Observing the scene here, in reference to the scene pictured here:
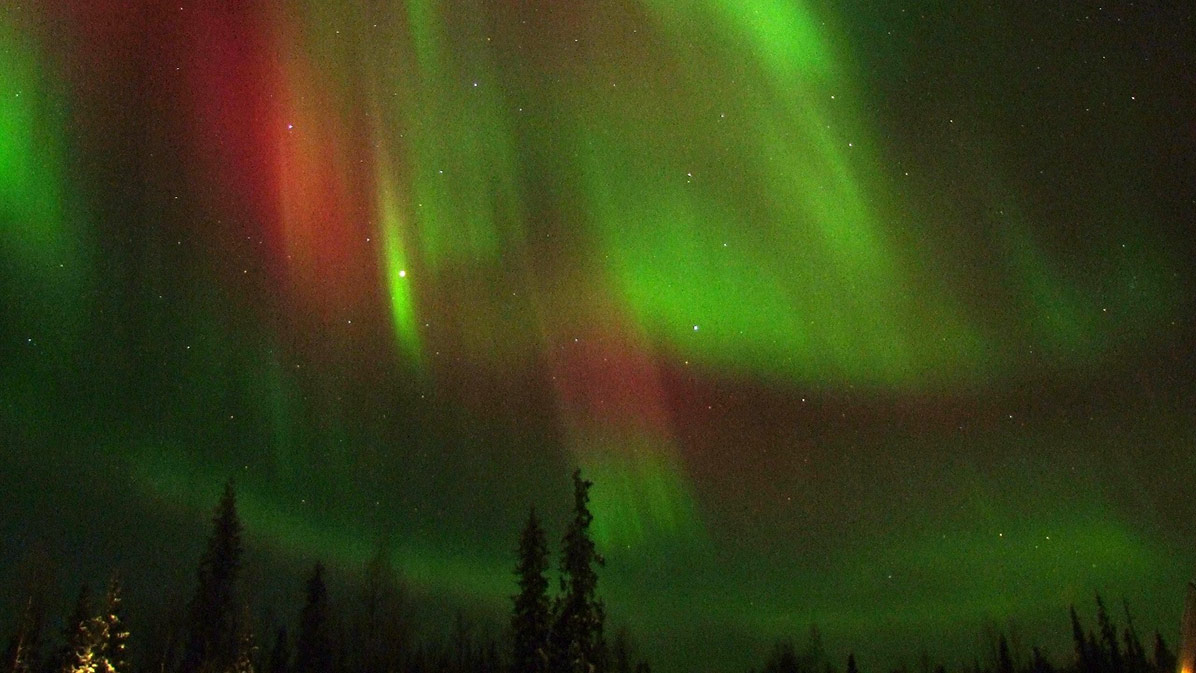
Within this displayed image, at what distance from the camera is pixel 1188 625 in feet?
45.8

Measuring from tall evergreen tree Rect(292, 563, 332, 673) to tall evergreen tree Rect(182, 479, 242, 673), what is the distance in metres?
8.08

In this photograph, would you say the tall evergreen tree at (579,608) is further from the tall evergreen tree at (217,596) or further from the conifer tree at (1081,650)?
the conifer tree at (1081,650)

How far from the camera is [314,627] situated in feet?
212

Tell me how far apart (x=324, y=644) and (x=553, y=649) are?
3344 centimetres

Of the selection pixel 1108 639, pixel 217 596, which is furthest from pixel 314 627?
pixel 1108 639

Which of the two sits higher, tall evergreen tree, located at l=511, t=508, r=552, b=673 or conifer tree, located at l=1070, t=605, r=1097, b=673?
→ conifer tree, located at l=1070, t=605, r=1097, b=673

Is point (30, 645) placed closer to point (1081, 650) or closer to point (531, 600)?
point (531, 600)

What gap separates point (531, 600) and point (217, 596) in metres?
24.2

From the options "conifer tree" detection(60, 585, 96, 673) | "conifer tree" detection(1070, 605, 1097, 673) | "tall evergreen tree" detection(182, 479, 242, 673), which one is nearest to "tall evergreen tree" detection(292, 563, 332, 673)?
"tall evergreen tree" detection(182, 479, 242, 673)

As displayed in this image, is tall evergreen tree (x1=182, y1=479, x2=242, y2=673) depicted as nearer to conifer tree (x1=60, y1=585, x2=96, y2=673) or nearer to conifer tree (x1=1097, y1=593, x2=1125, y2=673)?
conifer tree (x1=60, y1=585, x2=96, y2=673)

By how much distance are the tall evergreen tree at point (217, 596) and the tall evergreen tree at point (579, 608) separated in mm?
23873

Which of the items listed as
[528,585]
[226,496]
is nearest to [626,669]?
[226,496]

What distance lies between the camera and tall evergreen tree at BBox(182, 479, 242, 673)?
52562mm

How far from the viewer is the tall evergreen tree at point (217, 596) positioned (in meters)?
52.6
